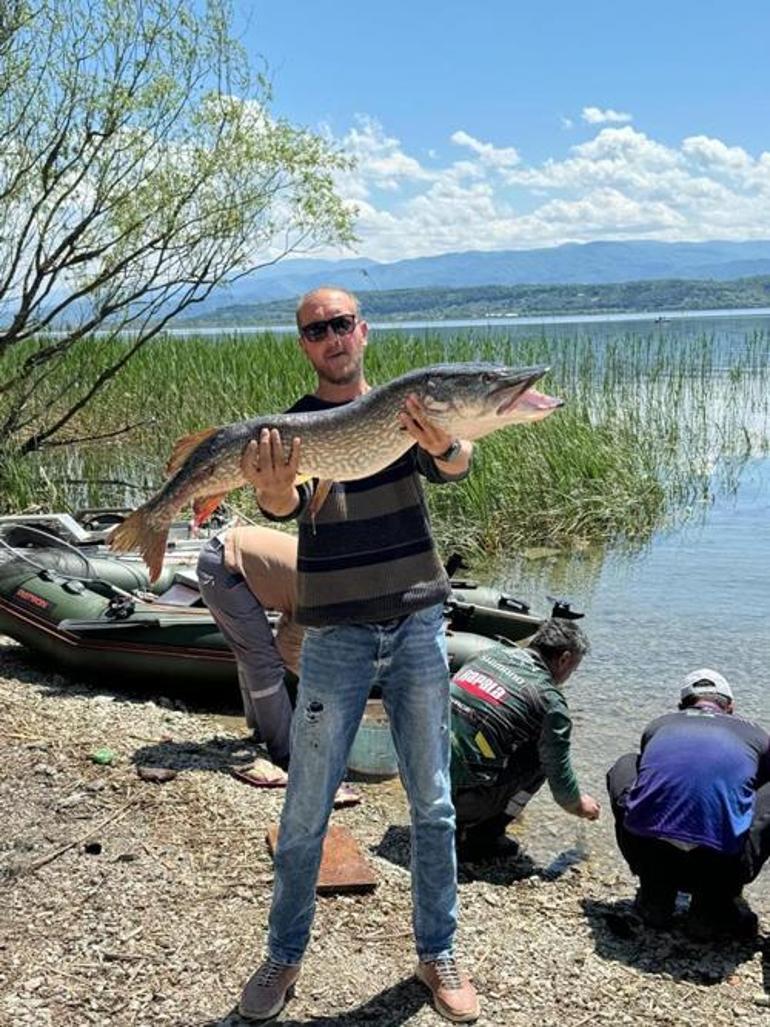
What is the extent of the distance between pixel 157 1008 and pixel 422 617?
4.71ft

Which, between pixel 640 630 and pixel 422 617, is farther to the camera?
pixel 640 630

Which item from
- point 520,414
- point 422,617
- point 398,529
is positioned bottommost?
point 422,617

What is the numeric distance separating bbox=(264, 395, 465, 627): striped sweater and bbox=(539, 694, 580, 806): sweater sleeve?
1794 mm

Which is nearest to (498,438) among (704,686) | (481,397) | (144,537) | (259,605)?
(259,605)

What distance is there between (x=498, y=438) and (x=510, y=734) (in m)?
8.39

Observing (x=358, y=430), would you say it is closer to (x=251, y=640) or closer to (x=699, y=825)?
(x=699, y=825)

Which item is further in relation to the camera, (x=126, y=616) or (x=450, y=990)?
(x=126, y=616)

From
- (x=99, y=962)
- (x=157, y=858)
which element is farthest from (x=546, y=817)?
(x=99, y=962)

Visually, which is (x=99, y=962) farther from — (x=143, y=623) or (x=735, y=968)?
(x=143, y=623)

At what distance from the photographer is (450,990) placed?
331cm

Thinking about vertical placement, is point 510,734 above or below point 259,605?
below

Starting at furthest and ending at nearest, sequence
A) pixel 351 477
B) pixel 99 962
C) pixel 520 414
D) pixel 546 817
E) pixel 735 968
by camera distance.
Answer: pixel 546 817 → pixel 735 968 → pixel 99 962 → pixel 351 477 → pixel 520 414

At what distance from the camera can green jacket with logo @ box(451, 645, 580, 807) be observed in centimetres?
Answer: 489

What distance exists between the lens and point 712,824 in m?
4.18
